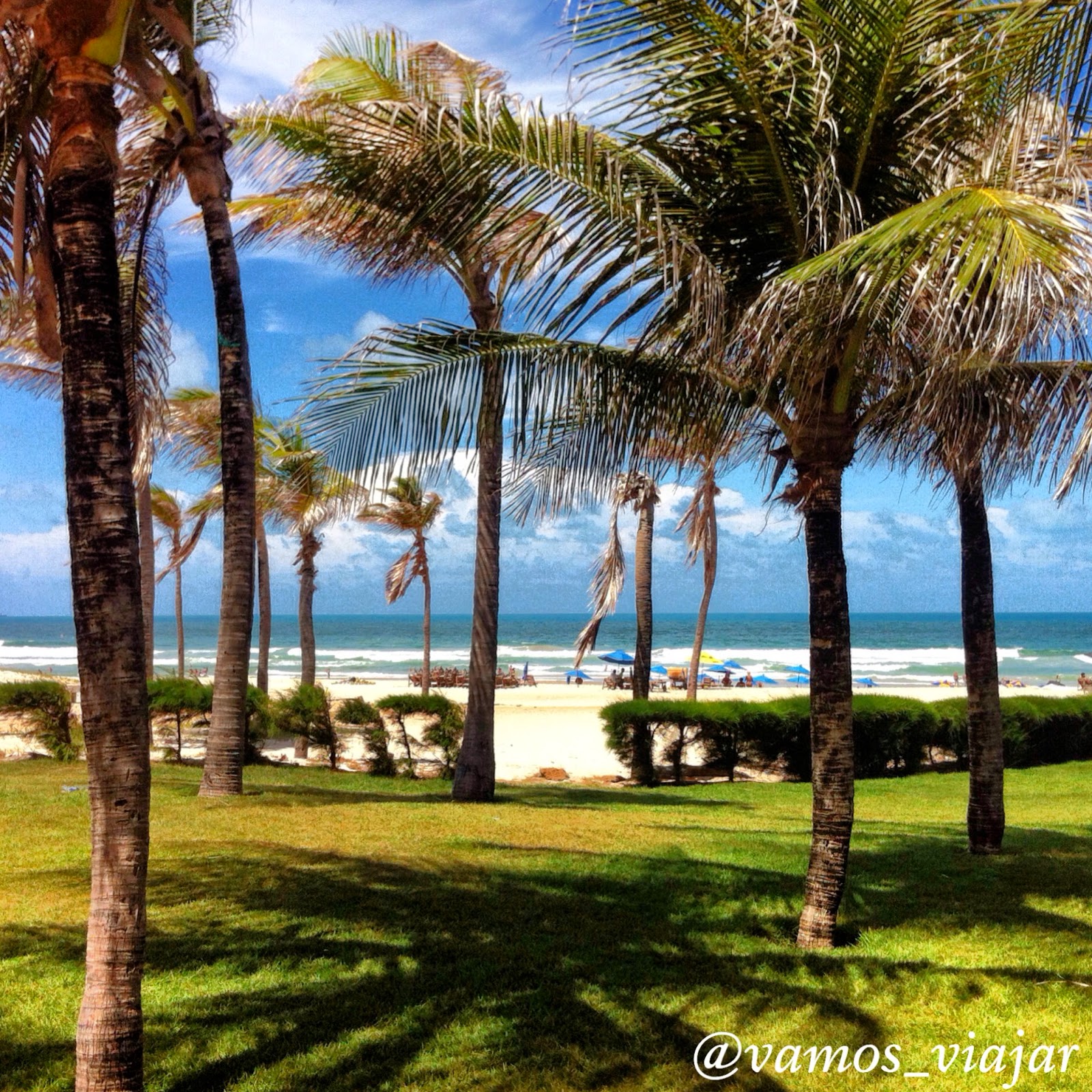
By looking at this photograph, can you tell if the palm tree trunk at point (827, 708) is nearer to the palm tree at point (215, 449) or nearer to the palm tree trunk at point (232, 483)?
the palm tree trunk at point (232, 483)

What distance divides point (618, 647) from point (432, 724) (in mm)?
78728

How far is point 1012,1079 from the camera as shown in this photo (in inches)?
165

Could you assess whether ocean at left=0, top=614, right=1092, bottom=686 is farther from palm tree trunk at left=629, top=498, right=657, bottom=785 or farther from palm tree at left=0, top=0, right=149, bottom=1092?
palm tree at left=0, top=0, right=149, bottom=1092

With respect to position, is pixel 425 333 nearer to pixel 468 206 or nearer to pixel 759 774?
pixel 468 206

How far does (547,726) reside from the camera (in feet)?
88.3

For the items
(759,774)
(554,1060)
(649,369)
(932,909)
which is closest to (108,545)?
(554,1060)

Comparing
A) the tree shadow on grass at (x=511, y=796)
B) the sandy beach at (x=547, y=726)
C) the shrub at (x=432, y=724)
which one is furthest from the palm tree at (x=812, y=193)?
the sandy beach at (x=547, y=726)

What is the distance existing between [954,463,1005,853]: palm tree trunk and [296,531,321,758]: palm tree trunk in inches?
652

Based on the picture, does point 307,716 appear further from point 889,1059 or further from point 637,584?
point 889,1059

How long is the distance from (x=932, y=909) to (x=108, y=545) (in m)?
6.02

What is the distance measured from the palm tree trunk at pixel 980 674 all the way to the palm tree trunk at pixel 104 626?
7.06 metres

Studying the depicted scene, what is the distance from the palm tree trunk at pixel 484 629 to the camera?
11.9 m

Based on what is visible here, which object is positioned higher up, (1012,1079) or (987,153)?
(987,153)

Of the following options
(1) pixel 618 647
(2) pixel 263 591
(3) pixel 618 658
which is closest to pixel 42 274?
(2) pixel 263 591
